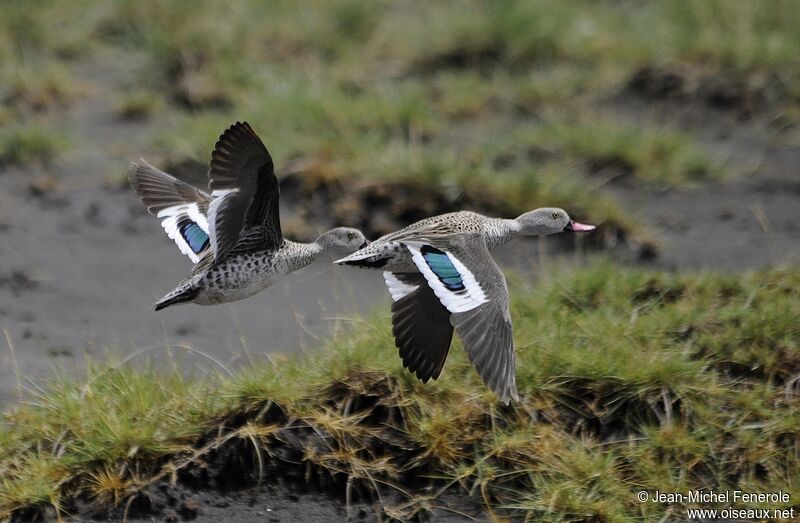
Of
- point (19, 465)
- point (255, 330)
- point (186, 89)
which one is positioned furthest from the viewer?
point (186, 89)

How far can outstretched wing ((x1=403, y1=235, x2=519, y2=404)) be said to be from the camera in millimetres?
4926

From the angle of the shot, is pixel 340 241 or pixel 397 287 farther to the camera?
pixel 340 241

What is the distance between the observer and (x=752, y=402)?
219 inches

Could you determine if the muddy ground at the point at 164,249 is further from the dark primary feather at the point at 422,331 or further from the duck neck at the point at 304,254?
the dark primary feather at the point at 422,331

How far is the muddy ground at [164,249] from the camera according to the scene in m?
6.39

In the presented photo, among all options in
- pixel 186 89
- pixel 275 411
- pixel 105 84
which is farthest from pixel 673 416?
pixel 105 84

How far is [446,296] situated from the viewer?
5074 millimetres

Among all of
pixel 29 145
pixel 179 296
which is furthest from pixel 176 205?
pixel 29 145

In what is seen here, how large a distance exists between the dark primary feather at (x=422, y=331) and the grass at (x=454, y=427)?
279mm

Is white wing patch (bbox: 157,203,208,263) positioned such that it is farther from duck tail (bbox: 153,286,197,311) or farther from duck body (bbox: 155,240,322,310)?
duck tail (bbox: 153,286,197,311)

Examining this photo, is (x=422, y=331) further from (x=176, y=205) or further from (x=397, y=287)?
(x=176, y=205)

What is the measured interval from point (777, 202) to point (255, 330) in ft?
10.6

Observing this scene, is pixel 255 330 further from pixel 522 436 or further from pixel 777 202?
pixel 777 202

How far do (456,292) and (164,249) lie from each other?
2.69m
